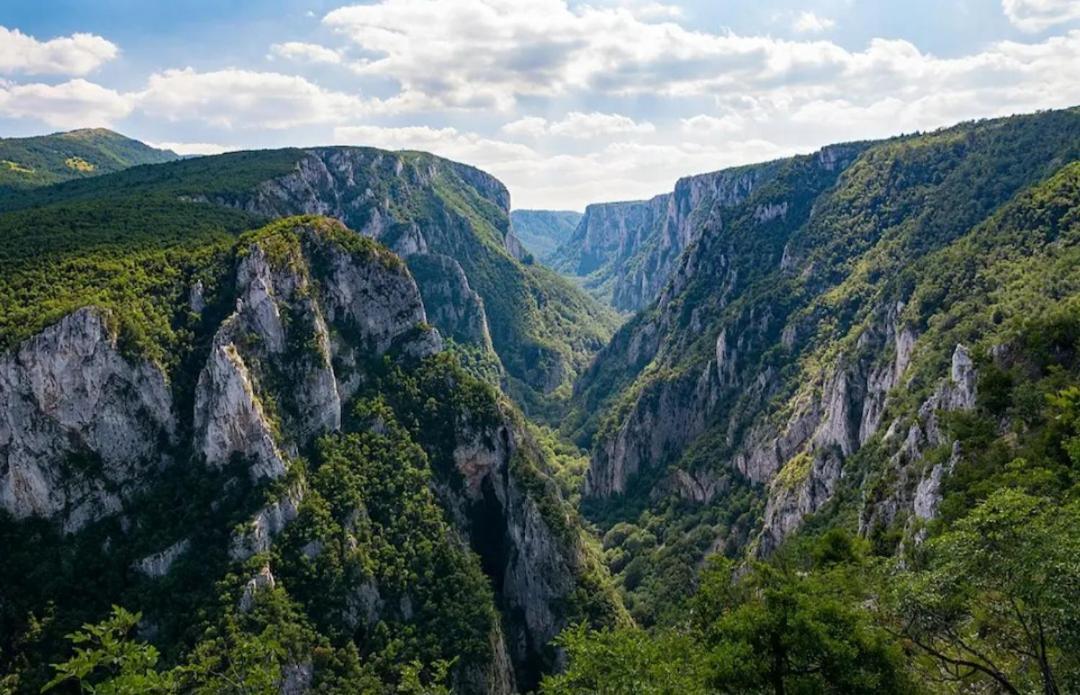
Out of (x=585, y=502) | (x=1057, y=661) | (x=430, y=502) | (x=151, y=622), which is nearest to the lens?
(x=1057, y=661)

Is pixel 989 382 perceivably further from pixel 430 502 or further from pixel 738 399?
pixel 738 399

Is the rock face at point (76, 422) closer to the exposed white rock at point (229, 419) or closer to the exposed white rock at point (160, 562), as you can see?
the exposed white rock at point (229, 419)

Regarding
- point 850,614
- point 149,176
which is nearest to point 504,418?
point 850,614

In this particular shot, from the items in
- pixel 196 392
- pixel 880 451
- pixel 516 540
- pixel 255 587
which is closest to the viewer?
pixel 255 587

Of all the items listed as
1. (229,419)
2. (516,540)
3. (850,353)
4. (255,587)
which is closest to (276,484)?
(229,419)

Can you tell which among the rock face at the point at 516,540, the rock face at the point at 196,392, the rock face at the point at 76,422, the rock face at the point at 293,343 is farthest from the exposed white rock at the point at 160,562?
the rock face at the point at 516,540

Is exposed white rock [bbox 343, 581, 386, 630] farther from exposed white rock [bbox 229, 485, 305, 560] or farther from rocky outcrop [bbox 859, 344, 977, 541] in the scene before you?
rocky outcrop [bbox 859, 344, 977, 541]

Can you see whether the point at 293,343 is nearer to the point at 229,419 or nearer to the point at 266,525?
the point at 229,419
